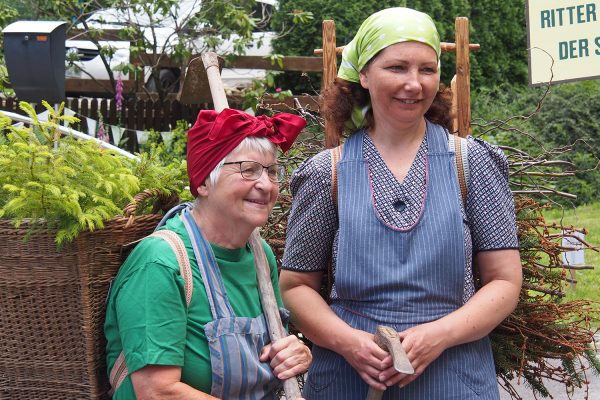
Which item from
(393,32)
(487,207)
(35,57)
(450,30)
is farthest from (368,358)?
(450,30)

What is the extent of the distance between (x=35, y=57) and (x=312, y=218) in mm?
4200

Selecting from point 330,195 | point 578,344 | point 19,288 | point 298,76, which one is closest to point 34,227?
point 19,288

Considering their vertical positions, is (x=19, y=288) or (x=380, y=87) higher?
(x=380, y=87)

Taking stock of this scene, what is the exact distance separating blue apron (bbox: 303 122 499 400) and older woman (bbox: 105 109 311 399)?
25cm

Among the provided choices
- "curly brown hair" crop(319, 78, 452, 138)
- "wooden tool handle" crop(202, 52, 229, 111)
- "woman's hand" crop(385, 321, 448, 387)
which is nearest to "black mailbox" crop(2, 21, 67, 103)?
"wooden tool handle" crop(202, 52, 229, 111)

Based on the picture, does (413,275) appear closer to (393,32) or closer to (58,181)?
(393,32)

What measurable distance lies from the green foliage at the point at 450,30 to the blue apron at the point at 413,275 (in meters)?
8.33

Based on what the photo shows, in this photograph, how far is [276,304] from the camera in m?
2.58

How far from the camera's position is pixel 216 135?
2453 millimetres

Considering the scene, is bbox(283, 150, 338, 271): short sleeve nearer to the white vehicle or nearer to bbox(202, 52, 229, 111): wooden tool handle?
bbox(202, 52, 229, 111): wooden tool handle

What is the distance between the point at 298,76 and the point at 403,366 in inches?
364

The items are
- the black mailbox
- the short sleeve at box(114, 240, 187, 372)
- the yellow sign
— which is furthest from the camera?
the black mailbox

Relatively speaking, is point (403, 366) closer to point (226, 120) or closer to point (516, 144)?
point (226, 120)

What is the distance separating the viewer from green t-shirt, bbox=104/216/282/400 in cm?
225
